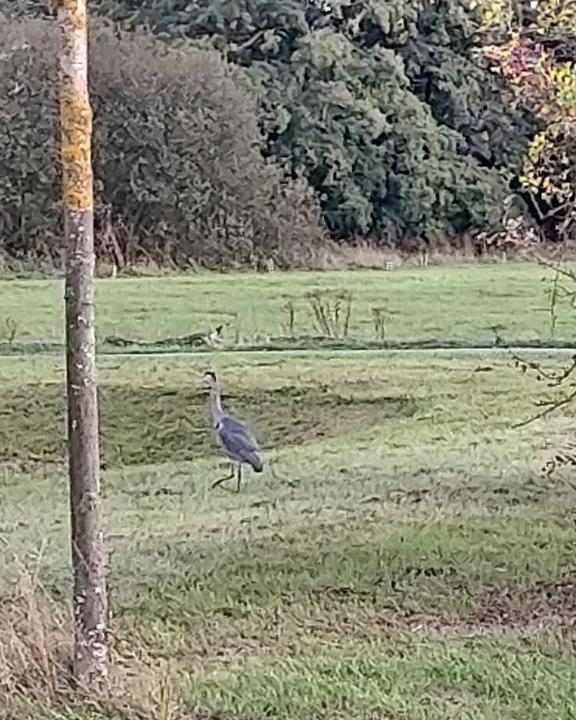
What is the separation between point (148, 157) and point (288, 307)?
33.0ft

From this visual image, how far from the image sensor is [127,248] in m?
33.4

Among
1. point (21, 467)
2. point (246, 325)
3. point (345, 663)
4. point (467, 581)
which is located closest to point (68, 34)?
point (345, 663)

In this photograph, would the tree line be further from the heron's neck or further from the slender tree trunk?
the slender tree trunk

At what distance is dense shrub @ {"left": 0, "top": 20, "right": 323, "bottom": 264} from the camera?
32.1 meters

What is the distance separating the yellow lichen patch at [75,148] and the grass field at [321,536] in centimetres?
163

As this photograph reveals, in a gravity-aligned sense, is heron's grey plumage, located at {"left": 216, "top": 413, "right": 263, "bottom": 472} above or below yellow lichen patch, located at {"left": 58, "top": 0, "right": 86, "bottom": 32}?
below

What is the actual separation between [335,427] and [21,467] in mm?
3068

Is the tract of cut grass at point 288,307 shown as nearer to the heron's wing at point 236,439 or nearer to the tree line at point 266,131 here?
the tree line at point 266,131

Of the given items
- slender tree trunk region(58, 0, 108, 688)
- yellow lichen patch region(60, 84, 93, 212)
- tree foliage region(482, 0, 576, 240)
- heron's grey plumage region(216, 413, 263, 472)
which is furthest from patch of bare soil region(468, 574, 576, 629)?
heron's grey plumage region(216, 413, 263, 472)

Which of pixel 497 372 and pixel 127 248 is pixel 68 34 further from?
pixel 127 248

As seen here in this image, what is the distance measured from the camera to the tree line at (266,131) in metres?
32.5

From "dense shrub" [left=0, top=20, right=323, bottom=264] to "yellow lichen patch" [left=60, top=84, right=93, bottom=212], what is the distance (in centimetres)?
2610

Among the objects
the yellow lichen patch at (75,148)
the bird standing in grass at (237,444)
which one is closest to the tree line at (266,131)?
the bird standing in grass at (237,444)

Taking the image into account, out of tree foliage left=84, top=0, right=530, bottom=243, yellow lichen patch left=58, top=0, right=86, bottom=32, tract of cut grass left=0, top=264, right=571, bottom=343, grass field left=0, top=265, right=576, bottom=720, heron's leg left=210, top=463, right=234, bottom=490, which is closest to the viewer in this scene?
yellow lichen patch left=58, top=0, right=86, bottom=32
